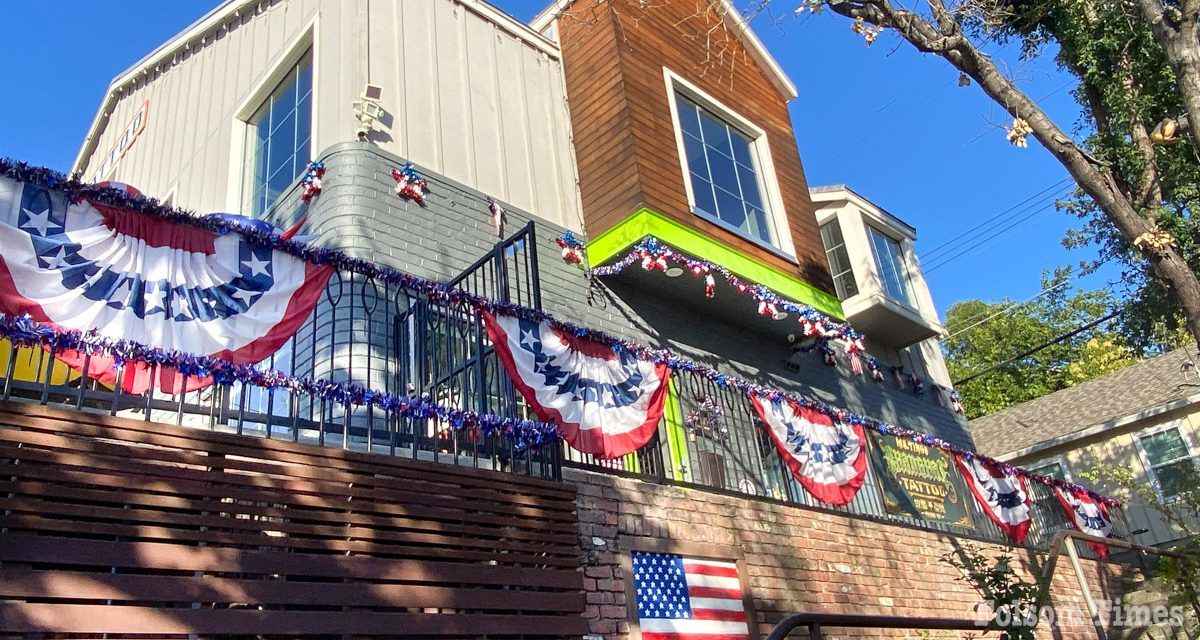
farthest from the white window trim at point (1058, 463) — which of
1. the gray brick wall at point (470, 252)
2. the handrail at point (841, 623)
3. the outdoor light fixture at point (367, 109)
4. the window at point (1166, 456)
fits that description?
the outdoor light fixture at point (367, 109)

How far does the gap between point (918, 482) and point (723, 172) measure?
4302 millimetres

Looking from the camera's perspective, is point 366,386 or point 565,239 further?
point 565,239

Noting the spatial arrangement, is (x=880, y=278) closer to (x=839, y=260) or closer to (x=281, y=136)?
(x=839, y=260)

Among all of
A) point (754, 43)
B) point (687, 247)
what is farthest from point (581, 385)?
point (754, 43)

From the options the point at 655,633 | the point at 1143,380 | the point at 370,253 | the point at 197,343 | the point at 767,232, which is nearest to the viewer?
the point at 197,343

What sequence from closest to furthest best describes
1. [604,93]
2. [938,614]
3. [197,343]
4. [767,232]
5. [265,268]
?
[197,343] → [265,268] → [938,614] → [604,93] → [767,232]

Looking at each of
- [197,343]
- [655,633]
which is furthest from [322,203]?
[655,633]

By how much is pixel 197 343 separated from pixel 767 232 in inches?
311

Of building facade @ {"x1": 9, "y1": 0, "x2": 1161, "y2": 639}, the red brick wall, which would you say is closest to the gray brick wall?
building facade @ {"x1": 9, "y1": 0, "x2": 1161, "y2": 639}

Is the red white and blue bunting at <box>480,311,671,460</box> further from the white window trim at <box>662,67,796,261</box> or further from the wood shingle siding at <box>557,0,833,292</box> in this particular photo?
the white window trim at <box>662,67,796,261</box>

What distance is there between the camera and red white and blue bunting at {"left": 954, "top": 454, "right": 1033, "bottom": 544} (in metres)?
10.3

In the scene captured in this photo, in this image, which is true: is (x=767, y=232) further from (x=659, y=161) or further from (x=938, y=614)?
(x=938, y=614)

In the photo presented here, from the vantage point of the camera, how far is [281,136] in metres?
9.52

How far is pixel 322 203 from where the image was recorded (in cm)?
808
